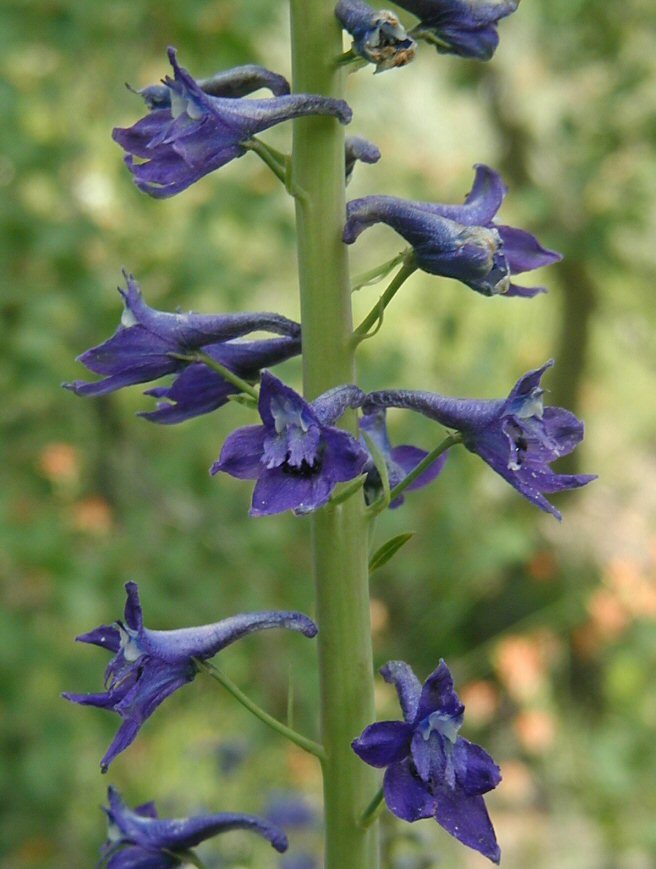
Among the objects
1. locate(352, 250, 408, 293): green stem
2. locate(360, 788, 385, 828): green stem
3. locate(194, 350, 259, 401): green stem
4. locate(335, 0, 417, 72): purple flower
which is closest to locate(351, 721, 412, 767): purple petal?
locate(360, 788, 385, 828): green stem

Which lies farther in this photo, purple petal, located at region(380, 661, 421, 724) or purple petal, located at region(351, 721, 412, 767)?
purple petal, located at region(380, 661, 421, 724)

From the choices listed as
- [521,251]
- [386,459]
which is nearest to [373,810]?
[386,459]

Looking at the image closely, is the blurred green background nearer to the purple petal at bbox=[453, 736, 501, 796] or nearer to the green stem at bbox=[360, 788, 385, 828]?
the green stem at bbox=[360, 788, 385, 828]

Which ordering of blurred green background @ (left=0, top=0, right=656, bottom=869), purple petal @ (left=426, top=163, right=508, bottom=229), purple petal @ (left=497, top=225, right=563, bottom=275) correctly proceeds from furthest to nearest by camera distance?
blurred green background @ (left=0, top=0, right=656, bottom=869) → purple petal @ (left=497, top=225, right=563, bottom=275) → purple petal @ (left=426, top=163, right=508, bottom=229)

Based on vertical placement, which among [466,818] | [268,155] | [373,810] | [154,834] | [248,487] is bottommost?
[248,487]

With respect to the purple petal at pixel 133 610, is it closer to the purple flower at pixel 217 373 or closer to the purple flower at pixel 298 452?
the purple flower at pixel 298 452

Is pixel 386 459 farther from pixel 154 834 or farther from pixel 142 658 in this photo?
pixel 154 834
